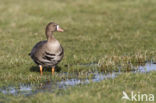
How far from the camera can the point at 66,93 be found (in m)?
9.32

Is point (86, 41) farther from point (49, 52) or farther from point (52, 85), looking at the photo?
point (52, 85)

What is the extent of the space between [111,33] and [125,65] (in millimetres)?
6764

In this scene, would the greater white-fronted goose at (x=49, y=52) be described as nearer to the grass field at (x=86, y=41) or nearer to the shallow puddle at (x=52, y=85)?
the grass field at (x=86, y=41)

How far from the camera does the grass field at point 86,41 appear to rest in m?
9.60

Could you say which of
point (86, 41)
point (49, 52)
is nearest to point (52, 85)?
point (49, 52)

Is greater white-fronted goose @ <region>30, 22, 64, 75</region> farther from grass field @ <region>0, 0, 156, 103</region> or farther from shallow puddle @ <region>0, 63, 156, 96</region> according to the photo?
shallow puddle @ <region>0, 63, 156, 96</region>

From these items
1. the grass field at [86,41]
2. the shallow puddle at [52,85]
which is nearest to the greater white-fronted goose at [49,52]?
the grass field at [86,41]

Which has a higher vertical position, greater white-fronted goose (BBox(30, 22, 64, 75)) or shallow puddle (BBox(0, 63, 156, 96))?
greater white-fronted goose (BBox(30, 22, 64, 75))

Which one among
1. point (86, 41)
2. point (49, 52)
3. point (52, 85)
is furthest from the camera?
point (86, 41)

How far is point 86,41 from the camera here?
17.4m

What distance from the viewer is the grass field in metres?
9.60

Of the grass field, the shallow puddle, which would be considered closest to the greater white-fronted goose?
the grass field

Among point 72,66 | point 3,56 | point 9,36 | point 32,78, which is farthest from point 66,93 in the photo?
point 9,36

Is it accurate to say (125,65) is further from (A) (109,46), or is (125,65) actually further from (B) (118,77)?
(A) (109,46)
